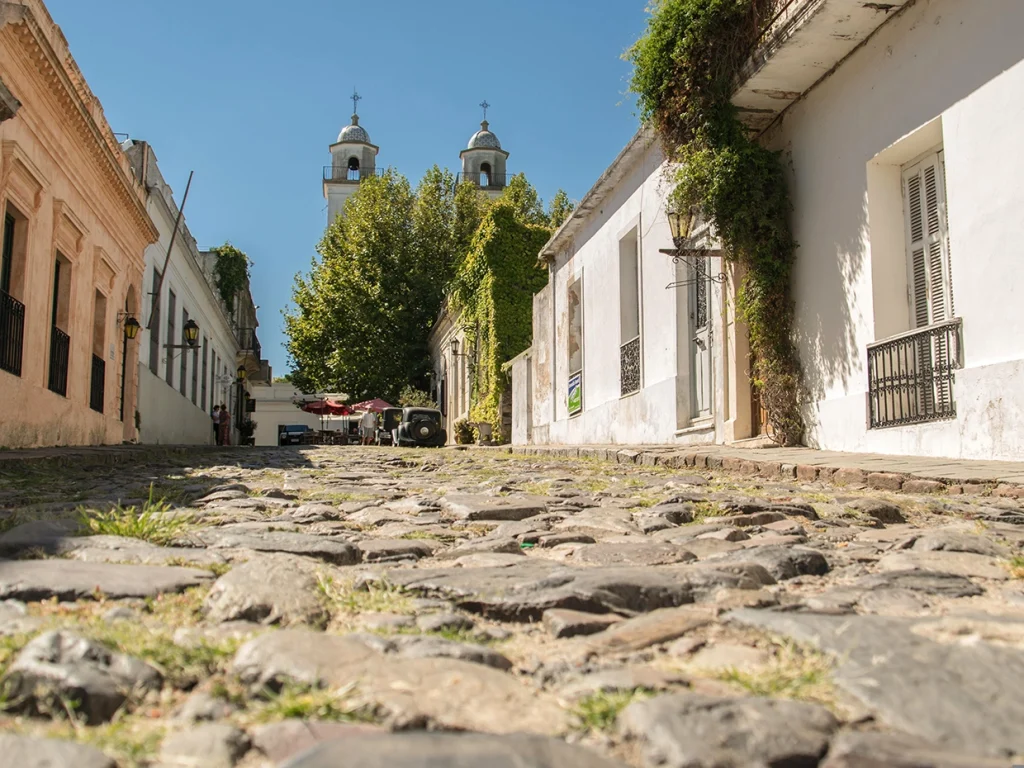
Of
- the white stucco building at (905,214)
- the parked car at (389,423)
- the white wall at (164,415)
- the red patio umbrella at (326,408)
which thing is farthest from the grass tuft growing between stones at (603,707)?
the red patio umbrella at (326,408)

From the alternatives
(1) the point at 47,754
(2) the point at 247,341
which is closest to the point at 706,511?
(1) the point at 47,754

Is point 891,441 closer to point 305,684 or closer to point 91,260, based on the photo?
point 305,684

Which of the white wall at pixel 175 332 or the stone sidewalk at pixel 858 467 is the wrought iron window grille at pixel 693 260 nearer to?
the stone sidewalk at pixel 858 467

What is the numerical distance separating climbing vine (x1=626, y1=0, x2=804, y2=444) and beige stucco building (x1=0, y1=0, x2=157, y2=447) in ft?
22.1

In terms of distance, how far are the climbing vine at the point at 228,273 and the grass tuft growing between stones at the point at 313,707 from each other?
116 ft

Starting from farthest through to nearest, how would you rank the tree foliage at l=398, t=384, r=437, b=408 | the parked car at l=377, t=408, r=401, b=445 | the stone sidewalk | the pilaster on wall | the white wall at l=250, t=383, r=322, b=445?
1. the white wall at l=250, t=383, r=322, b=445
2. the tree foliage at l=398, t=384, r=437, b=408
3. the parked car at l=377, t=408, r=401, b=445
4. the pilaster on wall
5. the stone sidewalk

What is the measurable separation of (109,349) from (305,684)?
16.2 meters

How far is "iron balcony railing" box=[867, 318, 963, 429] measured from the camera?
305 inches

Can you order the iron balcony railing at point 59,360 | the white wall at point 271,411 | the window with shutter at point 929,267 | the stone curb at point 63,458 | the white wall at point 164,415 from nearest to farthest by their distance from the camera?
the window with shutter at point 929,267 → the stone curb at point 63,458 → the iron balcony railing at point 59,360 → the white wall at point 164,415 → the white wall at point 271,411

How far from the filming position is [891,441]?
332 inches

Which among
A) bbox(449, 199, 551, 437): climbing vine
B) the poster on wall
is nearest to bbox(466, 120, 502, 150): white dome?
bbox(449, 199, 551, 437): climbing vine

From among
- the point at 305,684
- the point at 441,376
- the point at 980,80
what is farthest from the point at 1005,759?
the point at 441,376

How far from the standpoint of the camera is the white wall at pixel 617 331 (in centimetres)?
1309

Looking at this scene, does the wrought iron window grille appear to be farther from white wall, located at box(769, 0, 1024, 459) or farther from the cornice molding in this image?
the cornice molding
